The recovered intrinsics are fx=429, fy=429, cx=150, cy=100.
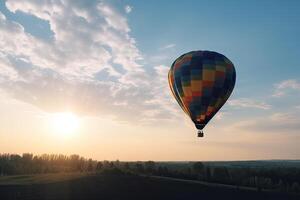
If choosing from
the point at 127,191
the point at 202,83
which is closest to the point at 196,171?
the point at 127,191

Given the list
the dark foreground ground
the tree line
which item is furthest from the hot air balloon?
the tree line

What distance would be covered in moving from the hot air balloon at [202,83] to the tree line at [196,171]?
36.8 metres

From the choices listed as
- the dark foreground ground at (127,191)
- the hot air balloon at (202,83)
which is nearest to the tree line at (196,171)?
the dark foreground ground at (127,191)

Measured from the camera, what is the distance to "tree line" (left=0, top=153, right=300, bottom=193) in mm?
90938

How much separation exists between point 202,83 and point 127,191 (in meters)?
21.5

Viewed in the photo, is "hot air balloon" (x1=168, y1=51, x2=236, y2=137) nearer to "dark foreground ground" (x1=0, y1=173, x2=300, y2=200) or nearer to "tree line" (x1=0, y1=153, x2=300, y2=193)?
"dark foreground ground" (x1=0, y1=173, x2=300, y2=200)

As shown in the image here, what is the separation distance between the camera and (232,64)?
163 feet

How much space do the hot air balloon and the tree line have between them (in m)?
36.8

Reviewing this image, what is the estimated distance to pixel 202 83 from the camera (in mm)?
47844

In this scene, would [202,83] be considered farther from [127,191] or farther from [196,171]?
[196,171]

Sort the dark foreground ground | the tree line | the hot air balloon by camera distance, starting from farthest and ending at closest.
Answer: the tree line
the dark foreground ground
the hot air balloon

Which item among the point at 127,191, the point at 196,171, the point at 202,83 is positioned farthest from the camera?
the point at 196,171

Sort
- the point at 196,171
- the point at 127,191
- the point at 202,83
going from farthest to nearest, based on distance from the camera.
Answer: the point at 196,171, the point at 127,191, the point at 202,83

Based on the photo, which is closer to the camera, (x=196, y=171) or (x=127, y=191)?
(x=127, y=191)
